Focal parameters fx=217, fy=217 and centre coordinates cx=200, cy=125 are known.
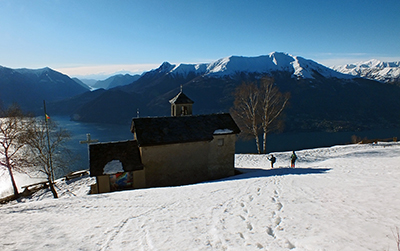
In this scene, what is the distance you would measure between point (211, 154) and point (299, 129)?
74.1m

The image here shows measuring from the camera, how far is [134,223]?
7.37 m

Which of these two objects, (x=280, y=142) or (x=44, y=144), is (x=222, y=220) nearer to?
(x=44, y=144)

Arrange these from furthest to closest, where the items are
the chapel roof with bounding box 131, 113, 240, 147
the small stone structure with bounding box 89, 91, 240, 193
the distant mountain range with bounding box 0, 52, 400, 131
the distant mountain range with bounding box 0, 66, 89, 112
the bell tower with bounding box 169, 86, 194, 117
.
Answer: the distant mountain range with bounding box 0, 66, 89, 112 → the distant mountain range with bounding box 0, 52, 400, 131 → the bell tower with bounding box 169, 86, 194, 117 → the chapel roof with bounding box 131, 113, 240, 147 → the small stone structure with bounding box 89, 91, 240, 193

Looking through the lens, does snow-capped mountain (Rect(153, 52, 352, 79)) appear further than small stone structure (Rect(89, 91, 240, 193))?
Yes

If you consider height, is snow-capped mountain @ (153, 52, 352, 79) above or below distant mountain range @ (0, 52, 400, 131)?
above

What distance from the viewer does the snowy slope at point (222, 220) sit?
5.66 metres

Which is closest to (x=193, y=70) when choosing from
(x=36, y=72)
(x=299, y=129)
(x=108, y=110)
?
(x=108, y=110)

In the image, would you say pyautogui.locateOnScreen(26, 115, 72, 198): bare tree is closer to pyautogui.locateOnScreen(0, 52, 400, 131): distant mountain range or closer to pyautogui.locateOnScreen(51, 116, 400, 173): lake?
pyautogui.locateOnScreen(51, 116, 400, 173): lake

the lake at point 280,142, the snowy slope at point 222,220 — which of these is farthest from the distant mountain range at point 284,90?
the snowy slope at point 222,220

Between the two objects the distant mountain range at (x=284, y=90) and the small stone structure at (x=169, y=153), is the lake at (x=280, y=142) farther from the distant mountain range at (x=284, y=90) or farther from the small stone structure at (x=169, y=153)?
the small stone structure at (x=169, y=153)

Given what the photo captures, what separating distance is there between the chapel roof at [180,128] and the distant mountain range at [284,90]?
67.6m

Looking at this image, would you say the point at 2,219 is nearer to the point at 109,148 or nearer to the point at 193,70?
the point at 109,148

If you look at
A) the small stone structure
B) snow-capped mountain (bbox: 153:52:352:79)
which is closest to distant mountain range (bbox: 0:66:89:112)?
snow-capped mountain (bbox: 153:52:352:79)

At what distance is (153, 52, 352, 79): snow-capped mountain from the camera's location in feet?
482
